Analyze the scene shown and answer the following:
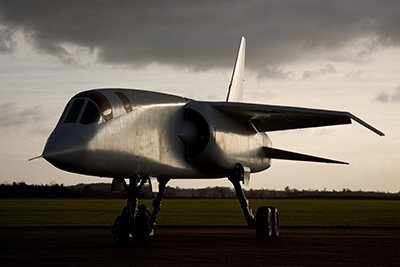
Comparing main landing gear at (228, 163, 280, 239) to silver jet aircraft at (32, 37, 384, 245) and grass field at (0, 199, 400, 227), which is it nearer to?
silver jet aircraft at (32, 37, 384, 245)

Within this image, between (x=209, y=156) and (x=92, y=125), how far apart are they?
4.25 metres

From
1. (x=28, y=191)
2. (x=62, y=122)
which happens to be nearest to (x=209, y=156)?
(x=62, y=122)

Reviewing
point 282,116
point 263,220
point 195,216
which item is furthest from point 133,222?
point 195,216

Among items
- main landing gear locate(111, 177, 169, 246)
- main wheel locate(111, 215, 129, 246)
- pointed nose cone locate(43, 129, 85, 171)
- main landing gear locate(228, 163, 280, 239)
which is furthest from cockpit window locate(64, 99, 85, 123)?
main landing gear locate(228, 163, 280, 239)

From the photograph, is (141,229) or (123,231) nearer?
(141,229)

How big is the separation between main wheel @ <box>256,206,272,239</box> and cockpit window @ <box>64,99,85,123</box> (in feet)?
25.6

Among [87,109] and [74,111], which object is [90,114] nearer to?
[87,109]

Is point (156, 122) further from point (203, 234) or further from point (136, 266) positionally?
point (203, 234)

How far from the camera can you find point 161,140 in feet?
52.3

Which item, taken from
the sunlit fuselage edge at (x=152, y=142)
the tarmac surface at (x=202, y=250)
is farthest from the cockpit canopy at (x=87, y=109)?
the tarmac surface at (x=202, y=250)

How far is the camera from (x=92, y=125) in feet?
45.5

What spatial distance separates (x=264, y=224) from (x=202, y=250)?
5.01 m

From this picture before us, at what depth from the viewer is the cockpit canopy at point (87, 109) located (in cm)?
1401

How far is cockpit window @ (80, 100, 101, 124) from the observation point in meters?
14.0
